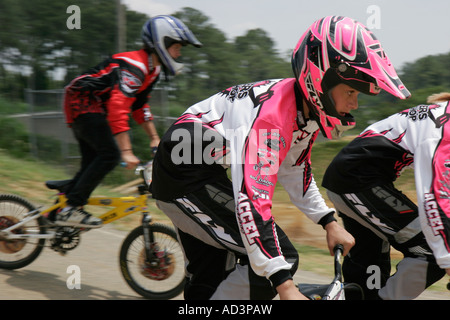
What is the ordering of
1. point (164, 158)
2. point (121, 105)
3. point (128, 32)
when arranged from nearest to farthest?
point (164, 158) < point (121, 105) < point (128, 32)

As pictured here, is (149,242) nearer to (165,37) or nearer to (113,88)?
(113,88)

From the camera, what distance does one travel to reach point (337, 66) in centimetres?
264

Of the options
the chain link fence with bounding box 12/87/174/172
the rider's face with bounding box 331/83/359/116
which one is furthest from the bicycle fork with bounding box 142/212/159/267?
the chain link fence with bounding box 12/87/174/172

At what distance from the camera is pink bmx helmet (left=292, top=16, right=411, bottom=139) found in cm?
259

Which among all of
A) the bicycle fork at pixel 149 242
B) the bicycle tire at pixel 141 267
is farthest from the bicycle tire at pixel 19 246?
the bicycle fork at pixel 149 242

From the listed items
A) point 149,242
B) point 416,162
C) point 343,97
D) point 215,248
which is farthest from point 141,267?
point 343,97

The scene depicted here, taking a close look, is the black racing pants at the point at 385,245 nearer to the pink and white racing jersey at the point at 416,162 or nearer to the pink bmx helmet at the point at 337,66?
the pink and white racing jersey at the point at 416,162

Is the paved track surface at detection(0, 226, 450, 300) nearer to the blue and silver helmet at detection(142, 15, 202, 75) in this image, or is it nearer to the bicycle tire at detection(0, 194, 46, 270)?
the bicycle tire at detection(0, 194, 46, 270)

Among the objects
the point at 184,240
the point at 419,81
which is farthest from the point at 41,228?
the point at 419,81

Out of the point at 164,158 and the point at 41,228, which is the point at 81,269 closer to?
the point at 41,228

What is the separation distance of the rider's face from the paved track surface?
9.52ft

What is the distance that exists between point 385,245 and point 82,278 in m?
2.77

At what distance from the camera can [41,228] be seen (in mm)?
5328

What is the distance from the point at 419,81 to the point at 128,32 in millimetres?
14022
